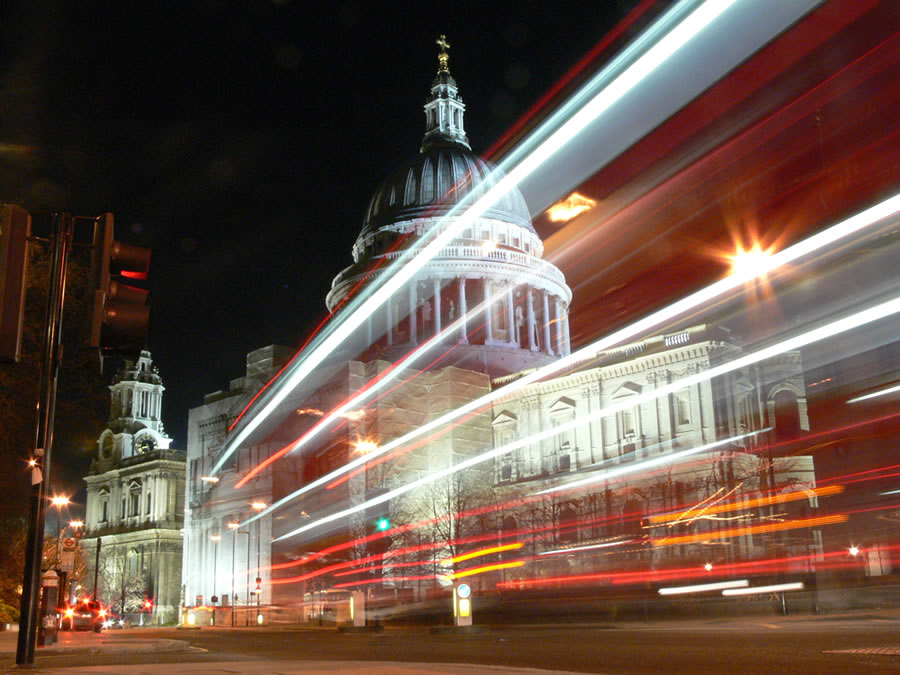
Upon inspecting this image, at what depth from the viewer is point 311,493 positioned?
240ft

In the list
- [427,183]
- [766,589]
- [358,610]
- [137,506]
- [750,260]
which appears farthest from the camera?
[137,506]

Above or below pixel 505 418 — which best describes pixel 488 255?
above

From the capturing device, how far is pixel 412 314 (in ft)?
300

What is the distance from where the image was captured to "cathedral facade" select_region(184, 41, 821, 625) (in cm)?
5781

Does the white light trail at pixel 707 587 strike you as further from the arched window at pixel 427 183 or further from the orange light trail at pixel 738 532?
the arched window at pixel 427 183

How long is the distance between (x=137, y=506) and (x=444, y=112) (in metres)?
60.1

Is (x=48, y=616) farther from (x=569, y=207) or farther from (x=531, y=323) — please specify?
(x=569, y=207)

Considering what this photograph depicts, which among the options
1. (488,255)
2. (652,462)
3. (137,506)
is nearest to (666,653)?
(652,462)

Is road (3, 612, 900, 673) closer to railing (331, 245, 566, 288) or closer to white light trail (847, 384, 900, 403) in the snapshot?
white light trail (847, 384, 900, 403)

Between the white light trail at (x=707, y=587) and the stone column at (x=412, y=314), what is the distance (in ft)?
189

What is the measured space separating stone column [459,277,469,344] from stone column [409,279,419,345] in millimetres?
4167

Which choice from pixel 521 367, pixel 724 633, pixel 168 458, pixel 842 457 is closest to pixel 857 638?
pixel 724 633

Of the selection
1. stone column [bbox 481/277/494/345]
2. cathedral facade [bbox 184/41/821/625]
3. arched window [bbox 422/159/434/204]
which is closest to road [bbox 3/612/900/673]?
cathedral facade [bbox 184/41/821/625]

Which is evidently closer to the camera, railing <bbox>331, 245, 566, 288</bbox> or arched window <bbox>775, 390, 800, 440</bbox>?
arched window <bbox>775, 390, 800, 440</bbox>
